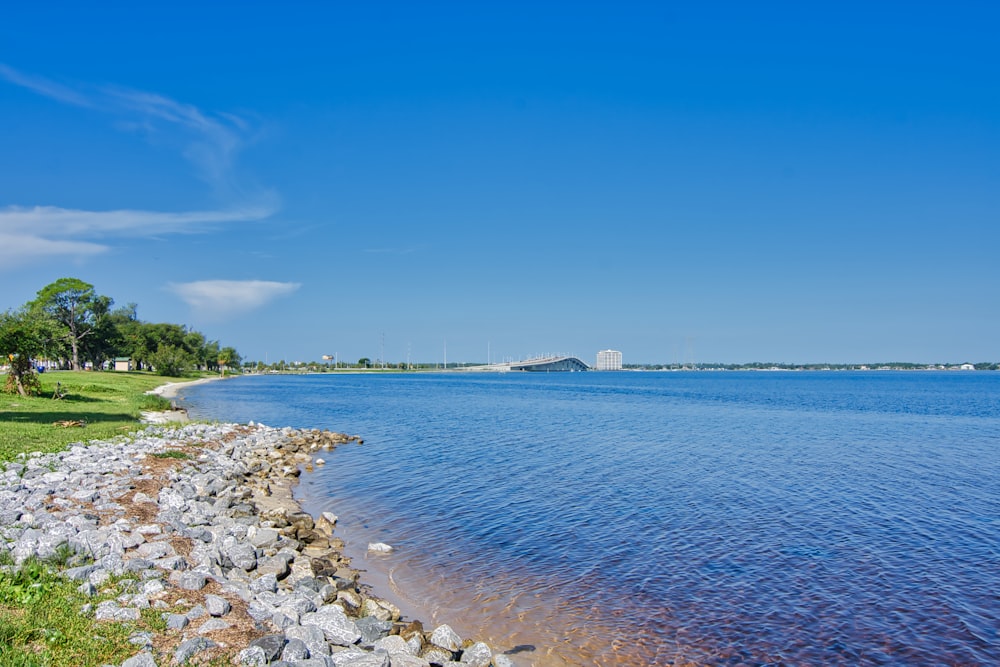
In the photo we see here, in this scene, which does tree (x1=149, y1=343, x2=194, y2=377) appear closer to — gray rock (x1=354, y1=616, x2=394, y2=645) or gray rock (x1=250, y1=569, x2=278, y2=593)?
gray rock (x1=250, y1=569, x2=278, y2=593)

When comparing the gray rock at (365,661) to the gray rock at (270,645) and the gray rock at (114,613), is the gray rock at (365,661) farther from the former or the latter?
the gray rock at (114,613)

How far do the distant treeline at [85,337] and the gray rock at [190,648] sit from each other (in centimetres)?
3677

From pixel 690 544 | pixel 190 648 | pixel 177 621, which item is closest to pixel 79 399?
pixel 177 621

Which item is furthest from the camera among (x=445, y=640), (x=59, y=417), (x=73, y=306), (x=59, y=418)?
(x=73, y=306)

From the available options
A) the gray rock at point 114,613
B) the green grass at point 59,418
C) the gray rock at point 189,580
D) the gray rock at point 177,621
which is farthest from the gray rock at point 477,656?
the green grass at point 59,418

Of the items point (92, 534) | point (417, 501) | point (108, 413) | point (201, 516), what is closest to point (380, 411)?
point (108, 413)

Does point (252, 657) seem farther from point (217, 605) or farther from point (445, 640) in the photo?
point (445, 640)

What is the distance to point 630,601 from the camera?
45.7 feet

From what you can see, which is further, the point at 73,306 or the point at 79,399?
the point at 73,306

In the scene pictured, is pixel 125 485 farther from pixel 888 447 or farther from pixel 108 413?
pixel 888 447

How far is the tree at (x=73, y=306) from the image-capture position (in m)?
111

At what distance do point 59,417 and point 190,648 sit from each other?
110 ft

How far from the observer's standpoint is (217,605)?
10.0 metres

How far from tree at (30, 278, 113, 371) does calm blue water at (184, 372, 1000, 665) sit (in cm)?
10142
